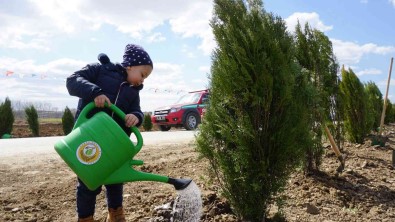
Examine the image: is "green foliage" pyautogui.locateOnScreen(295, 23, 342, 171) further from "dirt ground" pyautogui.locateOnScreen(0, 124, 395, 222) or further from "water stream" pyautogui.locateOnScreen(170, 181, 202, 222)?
"water stream" pyautogui.locateOnScreen(170, 181, 202, 222)

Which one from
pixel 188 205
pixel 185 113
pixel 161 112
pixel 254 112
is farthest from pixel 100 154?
pixel 161 112

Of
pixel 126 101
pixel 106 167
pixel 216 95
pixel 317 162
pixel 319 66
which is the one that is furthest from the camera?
pixel 319 66

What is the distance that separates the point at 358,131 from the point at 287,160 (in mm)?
5854

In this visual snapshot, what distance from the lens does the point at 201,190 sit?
11.7ft

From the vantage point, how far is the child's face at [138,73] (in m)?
2.60

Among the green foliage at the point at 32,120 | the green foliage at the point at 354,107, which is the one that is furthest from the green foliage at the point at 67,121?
the green foliage at the point at 354,107

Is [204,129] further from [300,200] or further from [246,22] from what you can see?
[300,200]

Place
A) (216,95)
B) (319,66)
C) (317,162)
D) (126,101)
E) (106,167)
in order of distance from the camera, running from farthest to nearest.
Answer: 1. (319,66)
2. (317,162)
3. (216,95)
4. (126,101)
5. (106,167)

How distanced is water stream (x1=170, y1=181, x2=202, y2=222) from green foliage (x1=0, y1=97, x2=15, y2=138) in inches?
570

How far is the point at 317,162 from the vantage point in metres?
4.45

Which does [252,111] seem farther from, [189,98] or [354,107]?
[189,98]

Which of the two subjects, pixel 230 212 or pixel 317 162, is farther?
pixel 317 162

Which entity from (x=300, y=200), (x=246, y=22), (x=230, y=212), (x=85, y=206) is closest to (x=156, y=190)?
(x=230, y=212)

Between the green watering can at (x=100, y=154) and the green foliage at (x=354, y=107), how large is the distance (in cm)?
650
